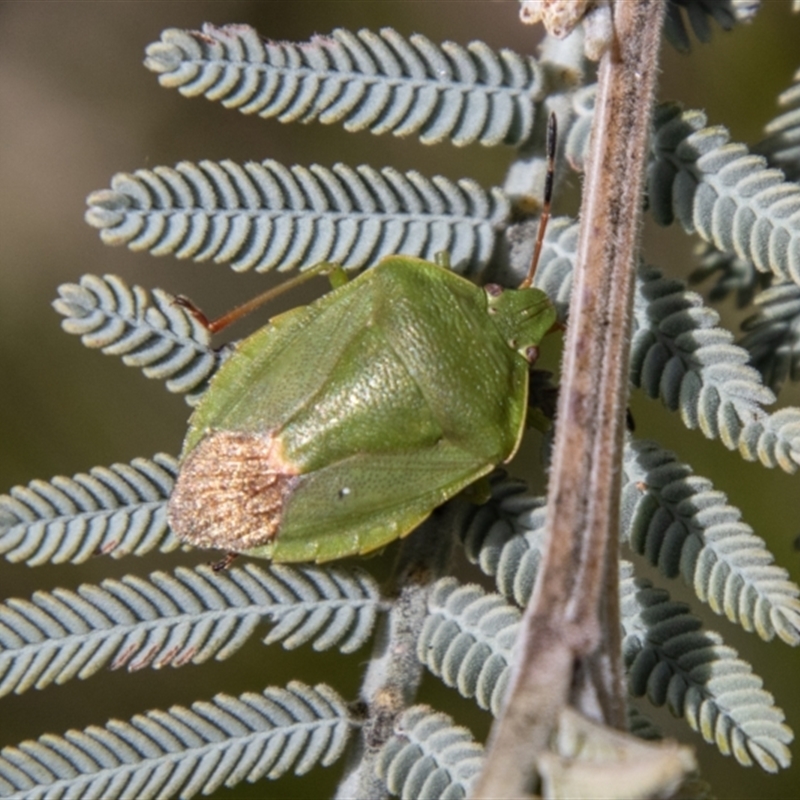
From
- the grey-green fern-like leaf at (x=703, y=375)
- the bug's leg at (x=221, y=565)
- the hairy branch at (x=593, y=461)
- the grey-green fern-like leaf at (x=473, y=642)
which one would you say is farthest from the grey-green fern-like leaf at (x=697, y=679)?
the bug's leg at (x=221, y=565)

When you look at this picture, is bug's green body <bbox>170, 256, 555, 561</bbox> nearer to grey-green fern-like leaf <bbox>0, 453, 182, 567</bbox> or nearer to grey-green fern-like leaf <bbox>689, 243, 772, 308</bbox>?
grey-green fern-like leaf <bbox>0, 453, 182, 567</bbox>

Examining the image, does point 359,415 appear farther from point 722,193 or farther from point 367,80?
point 722,193

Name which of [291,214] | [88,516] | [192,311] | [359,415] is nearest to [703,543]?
[359,415]

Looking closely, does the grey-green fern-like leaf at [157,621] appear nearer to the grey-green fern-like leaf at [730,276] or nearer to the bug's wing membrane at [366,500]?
the bug's wing membrane at [366,500]

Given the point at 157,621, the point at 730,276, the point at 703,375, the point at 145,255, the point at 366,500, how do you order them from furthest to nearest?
1. the point at 145,255
2. the point at 730,276
3. the point at 366,500
4. the point at 157,621
5. the point at 703,375

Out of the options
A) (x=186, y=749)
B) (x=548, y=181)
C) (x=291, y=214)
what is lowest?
(x=186, y=749)

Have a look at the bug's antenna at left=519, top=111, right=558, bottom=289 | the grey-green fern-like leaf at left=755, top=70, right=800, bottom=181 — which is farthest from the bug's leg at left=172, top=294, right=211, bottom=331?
the grey-green fern-like leaf at left=755, top=70, right=800, bottom=181
